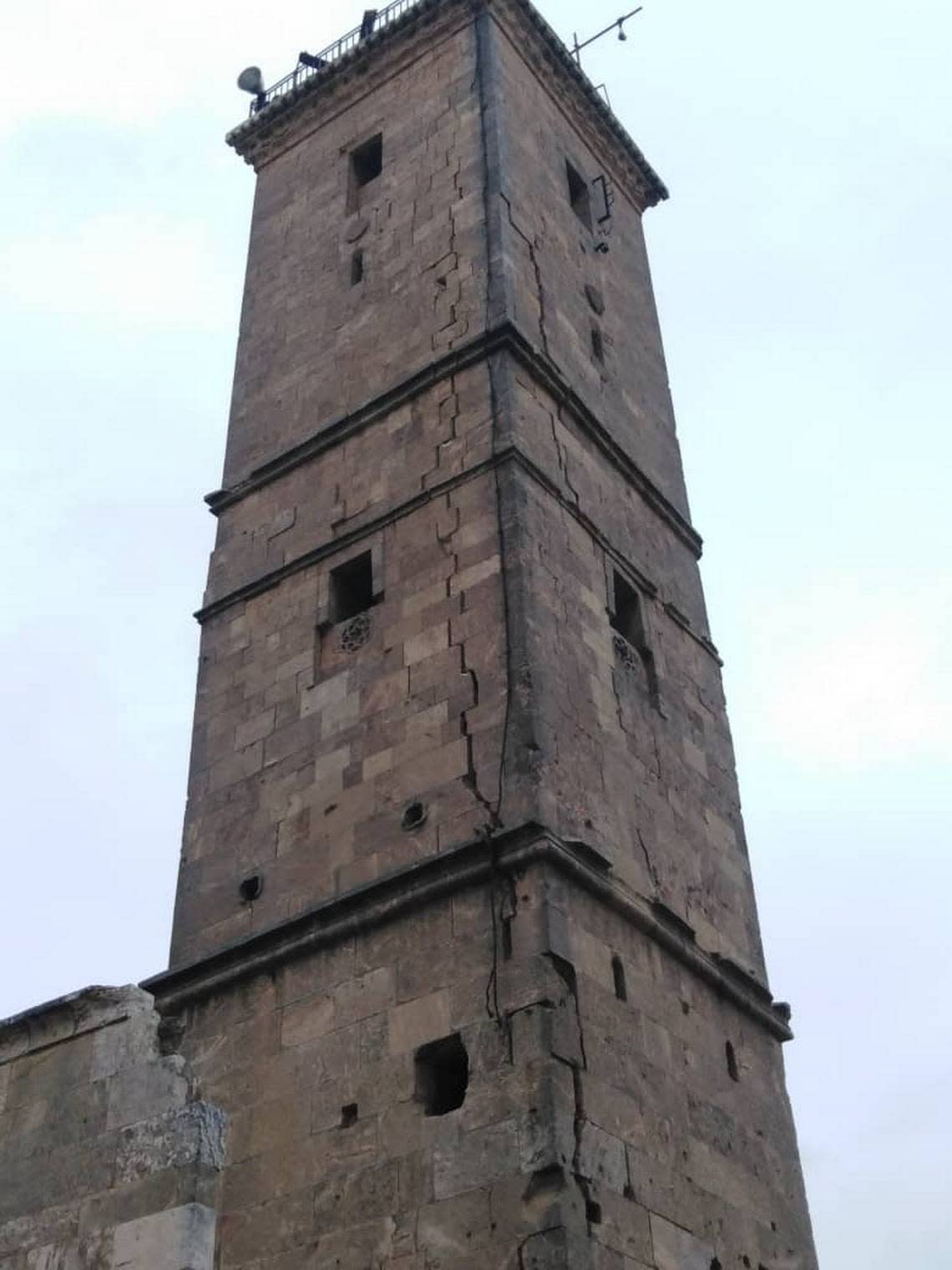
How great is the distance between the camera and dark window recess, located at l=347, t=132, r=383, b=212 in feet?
54.5

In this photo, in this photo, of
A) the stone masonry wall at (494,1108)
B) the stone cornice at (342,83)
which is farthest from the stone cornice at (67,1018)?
the stone cornice at (342,83)

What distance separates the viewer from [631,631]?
516 inches

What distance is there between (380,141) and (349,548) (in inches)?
240

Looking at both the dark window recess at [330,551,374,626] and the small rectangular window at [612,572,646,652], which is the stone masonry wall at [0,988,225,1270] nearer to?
the dark window recess at [330,551,374,626]

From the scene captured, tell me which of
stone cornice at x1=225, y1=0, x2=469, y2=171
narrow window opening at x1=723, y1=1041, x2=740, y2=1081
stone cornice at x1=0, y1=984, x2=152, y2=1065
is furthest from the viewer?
stone cornice at x1=225, y1=0, x2=469, y2=171

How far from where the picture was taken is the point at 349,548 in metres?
13.0

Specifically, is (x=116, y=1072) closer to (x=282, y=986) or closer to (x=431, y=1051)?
(x=431, y=1051)

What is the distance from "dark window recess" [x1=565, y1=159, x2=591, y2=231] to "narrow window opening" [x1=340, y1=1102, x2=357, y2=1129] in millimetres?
10623

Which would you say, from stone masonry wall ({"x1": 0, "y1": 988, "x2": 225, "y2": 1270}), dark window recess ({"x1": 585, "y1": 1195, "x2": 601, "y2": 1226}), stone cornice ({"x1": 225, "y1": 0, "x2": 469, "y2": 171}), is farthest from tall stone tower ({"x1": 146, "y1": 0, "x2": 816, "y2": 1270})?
stone masonry wall ({"x1": 0, "y1": 988, "x2": 225, "y2": 1270})

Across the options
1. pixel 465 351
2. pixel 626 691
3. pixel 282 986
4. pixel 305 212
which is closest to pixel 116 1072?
pixel 282 986

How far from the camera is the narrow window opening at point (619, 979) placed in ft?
32.8

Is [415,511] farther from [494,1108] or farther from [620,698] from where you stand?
[494,1108]

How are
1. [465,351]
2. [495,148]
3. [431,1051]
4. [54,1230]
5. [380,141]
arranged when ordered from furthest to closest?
[380,141]
[495,148]
[465,351]
[431,1051]
[54,1230]

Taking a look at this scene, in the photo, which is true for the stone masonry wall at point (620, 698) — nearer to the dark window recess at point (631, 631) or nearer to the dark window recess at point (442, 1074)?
the dark window recess at point (631, 631)
